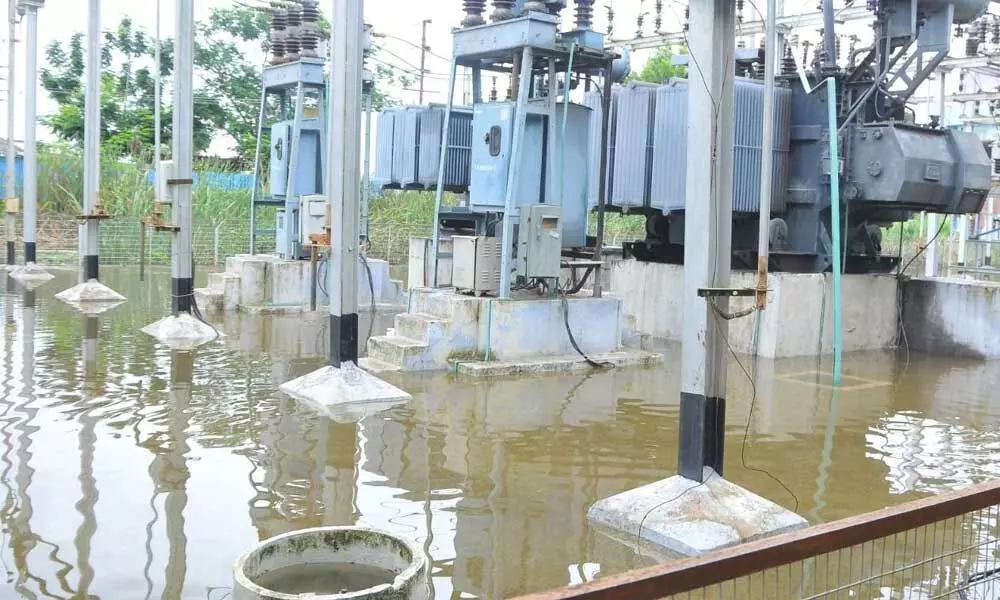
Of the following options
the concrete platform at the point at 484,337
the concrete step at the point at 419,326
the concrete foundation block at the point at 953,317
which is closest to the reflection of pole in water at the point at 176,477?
the concrete platform at the point at 484,337

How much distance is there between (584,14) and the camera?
1194 centimetres

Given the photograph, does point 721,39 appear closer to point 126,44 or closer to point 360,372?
point 360,372

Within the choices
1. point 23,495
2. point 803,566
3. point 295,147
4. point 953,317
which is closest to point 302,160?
point 295,147

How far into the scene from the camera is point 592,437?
8664mm

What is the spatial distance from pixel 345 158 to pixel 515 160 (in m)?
2.47

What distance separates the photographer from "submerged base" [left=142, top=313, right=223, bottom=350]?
42.8 feet

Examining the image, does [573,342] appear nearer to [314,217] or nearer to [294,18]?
[314,217]

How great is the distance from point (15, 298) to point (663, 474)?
43.4ft

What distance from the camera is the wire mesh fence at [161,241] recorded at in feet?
81.3

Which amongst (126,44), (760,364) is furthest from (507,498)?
(126,44)

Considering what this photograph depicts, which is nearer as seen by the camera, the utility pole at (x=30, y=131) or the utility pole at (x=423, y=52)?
the utility pole at (x=30, y=131)

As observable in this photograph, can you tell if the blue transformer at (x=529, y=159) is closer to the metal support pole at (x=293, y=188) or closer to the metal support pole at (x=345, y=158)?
the metal support pole at (x=345, y=158)

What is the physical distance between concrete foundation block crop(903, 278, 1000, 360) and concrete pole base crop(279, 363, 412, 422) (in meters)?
8.71

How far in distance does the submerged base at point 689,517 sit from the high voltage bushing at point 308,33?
470 inches
